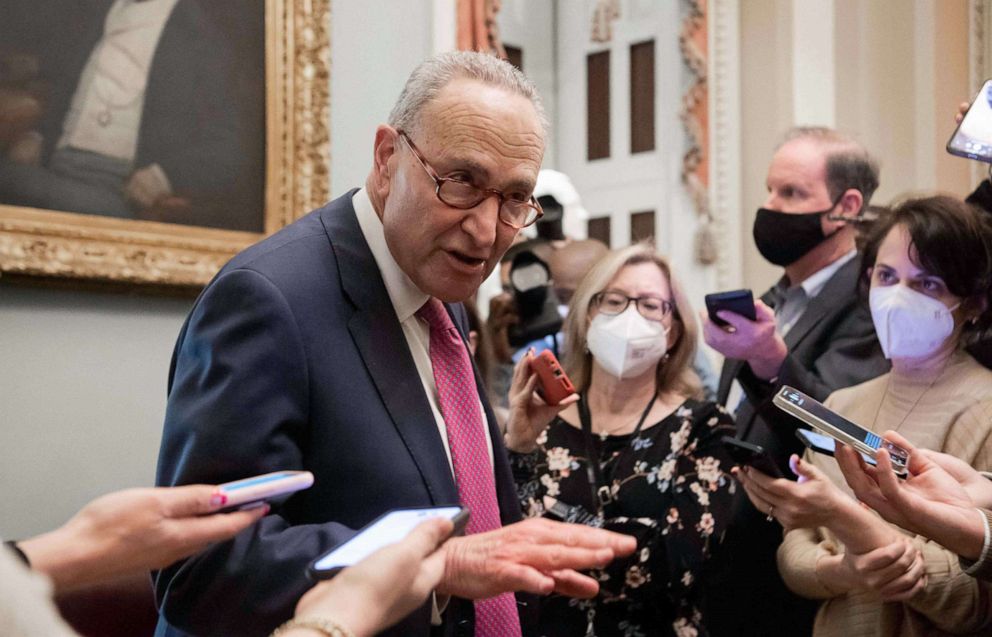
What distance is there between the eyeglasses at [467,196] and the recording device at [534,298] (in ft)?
6.38

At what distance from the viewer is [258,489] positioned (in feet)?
5.16

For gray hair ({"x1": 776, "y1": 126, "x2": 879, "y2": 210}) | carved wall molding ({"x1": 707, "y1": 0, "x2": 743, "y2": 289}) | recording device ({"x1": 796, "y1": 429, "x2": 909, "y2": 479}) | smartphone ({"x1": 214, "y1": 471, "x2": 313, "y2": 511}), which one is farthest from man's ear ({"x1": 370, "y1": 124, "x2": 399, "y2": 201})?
carved wall molding ({"x1": 707, "y1": 0, "x2": 743, "y2": 289})

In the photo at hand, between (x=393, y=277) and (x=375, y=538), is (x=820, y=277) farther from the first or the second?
(x=375, y=538)

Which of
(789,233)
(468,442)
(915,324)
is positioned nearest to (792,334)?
(789,233)

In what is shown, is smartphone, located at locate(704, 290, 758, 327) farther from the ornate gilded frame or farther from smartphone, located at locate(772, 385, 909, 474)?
the ornate gilded frame

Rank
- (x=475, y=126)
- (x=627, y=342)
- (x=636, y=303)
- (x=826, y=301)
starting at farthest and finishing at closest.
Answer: (x=826, y=301)
(x=636, y=303)
(x=627, y=342)
(x=475, y=126)

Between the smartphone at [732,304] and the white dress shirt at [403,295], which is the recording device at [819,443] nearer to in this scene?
the white dress shirt at [403,295]

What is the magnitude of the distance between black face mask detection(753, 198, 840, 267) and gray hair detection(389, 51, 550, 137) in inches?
76.5

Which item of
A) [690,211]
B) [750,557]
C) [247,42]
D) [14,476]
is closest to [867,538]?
[750,557]

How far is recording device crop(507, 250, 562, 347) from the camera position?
170 inches

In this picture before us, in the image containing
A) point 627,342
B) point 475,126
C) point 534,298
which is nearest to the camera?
point 475,126

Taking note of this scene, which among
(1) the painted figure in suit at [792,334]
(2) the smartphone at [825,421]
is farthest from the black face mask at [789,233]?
(2) the smartphone at [825,421]

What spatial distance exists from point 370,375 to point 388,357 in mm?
70

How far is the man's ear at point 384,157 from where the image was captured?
91.8 inches
